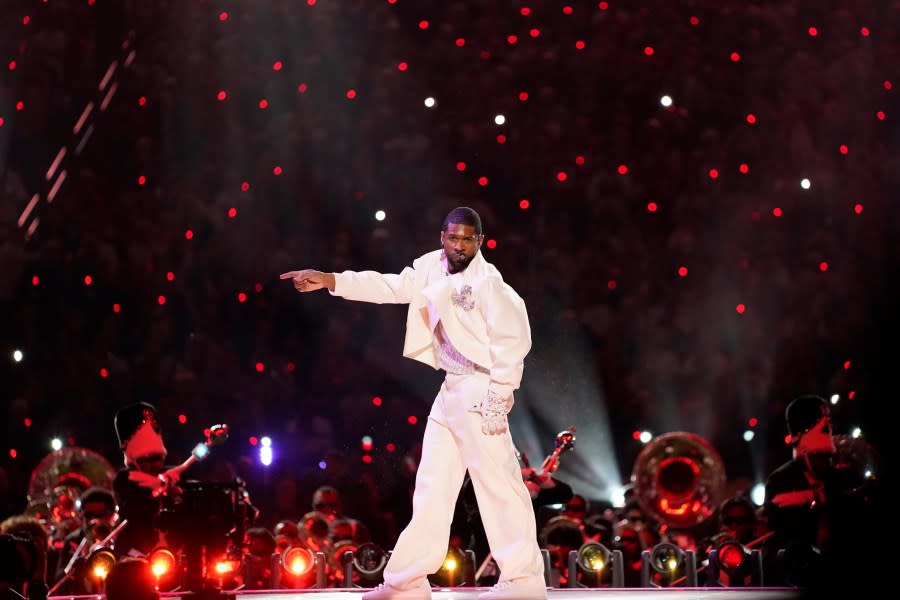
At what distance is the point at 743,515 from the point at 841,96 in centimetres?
352

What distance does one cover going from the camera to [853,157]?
8695 millimetres

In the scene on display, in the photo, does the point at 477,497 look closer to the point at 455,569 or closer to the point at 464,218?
the point at 464,218

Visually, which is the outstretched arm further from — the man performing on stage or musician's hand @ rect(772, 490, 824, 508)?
musician's hand @ rect(772, 490, 824, 508)

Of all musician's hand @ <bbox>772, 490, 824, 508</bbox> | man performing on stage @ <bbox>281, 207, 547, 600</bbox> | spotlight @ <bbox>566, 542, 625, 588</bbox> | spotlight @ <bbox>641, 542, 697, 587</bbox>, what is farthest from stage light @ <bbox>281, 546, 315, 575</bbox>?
musician's hand @ <bbox>772, 490, 824, 508</bbox>

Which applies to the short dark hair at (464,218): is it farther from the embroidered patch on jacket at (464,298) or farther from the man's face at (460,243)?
the embroidered patch on jacket at (464,298)

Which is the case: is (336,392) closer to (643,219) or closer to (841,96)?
(643,219)

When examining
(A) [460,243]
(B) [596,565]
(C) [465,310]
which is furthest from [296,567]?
(A) [460,243]

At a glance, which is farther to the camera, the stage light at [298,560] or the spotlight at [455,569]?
the stage light at [298,560]

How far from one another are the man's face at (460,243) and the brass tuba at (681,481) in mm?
4261

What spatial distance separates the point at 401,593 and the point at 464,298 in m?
1.10

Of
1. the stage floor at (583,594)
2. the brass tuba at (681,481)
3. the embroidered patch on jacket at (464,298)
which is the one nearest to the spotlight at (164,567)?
the stage floor at (583,594)

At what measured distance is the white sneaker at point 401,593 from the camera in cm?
404

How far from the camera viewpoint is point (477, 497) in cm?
407

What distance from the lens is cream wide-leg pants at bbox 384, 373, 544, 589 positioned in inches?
159
